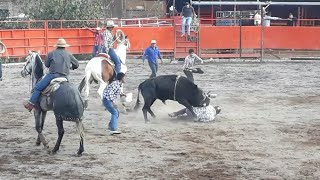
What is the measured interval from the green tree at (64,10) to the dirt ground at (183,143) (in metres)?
13.3

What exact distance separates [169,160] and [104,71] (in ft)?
14.6

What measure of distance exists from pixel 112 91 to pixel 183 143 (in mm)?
1678

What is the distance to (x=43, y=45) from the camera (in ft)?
84.9

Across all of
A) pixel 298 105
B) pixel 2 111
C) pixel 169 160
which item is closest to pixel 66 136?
pixel 169 160

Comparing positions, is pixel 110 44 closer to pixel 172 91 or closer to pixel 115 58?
pixel 115 58

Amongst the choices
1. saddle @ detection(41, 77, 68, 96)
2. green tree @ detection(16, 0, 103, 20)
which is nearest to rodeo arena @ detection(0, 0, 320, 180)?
saddle @ detection(41, 77, 68, 96)

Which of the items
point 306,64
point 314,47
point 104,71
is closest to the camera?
point 104,71

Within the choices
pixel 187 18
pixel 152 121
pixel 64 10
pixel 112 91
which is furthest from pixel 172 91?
pixel 64 10

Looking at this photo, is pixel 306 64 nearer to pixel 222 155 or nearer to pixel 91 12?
pixel 91 12

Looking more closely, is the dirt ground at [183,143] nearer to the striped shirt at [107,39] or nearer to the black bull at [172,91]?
the black bull at [172,91]

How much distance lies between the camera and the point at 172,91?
12453mm

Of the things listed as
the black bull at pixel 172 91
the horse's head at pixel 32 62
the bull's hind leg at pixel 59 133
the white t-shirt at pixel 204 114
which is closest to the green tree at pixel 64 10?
the black bull at pixel 172 91

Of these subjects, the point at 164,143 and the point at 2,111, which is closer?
the point at 164,143

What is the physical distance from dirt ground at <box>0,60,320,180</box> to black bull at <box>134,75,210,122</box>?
0.43 metres
